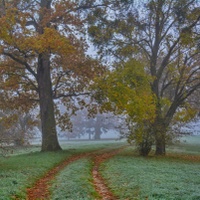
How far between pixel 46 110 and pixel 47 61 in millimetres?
4119

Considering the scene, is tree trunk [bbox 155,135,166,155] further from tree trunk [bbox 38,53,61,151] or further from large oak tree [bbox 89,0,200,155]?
tree trunk [bbox 38,53,61,151]

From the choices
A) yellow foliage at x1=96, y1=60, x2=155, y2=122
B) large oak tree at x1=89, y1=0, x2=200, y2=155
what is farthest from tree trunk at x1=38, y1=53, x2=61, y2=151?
yellow foliage at x1=96, y1=60, x2=155, y2=122

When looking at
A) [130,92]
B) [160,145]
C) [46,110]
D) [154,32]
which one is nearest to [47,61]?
[46,110]

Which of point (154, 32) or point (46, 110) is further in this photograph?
point (46, 110)

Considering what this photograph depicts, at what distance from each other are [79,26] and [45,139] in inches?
384

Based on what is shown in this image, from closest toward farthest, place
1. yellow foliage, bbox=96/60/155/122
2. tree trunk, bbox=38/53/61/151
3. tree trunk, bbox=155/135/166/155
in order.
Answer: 1. yellow foliage, bbox=96/60/155/122
2. tree trunk, bbox=155/135/166/155
3. tree trunk, bbox=38/53/61/151

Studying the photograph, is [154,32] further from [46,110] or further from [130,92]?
[46,110]

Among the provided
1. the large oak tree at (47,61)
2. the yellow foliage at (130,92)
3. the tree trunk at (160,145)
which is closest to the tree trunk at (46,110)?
the large oak tree at (47,61)

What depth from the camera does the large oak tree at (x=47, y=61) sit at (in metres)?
22.0

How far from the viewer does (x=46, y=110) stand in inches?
A: 1006

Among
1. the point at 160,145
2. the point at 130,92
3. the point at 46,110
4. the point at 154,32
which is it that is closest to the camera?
the point at 130,92

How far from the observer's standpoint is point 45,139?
25.2 meters

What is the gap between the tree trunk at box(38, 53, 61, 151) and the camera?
2516cm

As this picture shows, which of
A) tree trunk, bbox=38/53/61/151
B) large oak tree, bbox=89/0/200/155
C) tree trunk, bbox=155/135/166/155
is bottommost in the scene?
tree trunk, bbox=155/135/166/155
